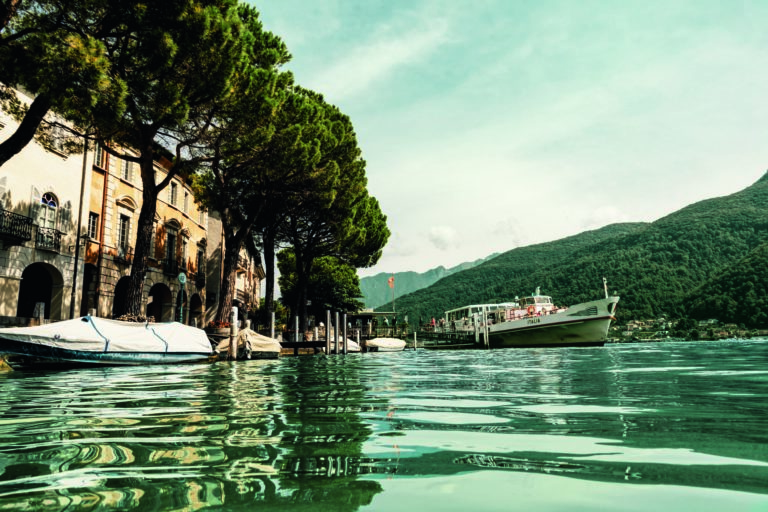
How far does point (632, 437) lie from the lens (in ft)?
9.95

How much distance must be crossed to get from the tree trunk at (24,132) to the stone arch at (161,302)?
58.5 feet

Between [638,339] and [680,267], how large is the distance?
27.6 meters

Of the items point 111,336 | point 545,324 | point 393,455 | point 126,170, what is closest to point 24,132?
point 111,336

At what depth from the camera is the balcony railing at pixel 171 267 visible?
28188mm

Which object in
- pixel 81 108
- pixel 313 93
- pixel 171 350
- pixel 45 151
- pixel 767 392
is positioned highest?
pixel 313 93

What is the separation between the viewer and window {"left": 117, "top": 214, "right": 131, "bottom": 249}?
24156mm

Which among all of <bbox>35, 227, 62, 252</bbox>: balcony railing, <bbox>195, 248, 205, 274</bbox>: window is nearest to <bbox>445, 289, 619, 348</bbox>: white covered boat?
<bbox>195, 248, 205, 274</bbox>: window

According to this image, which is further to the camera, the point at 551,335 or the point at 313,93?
the point at 551,335

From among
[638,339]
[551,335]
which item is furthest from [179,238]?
[638,339]

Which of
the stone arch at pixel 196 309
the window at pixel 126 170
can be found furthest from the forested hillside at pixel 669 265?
the window at pixel 126 170

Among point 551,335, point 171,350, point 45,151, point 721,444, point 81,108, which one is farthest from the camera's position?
point 551,335

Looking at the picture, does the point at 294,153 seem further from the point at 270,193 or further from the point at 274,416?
the point at 274,416

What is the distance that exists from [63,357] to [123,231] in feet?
45.0

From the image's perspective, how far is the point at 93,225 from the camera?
72.7 ft
